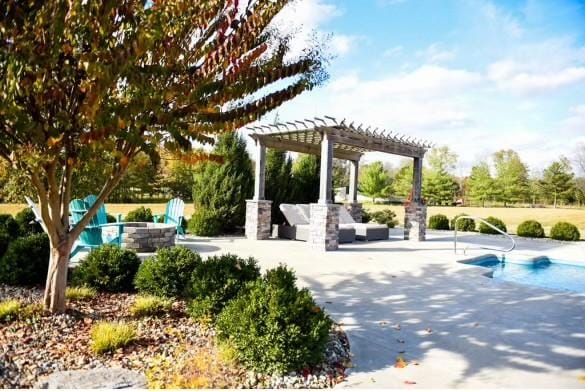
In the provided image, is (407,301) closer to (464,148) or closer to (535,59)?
(535,59)

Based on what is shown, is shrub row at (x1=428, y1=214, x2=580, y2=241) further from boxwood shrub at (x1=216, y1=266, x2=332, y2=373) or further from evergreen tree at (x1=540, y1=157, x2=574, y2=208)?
evergreen tree at (x1=540, y1=157, x2=574, y2=208)

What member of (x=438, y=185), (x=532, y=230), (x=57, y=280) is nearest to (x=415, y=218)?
(x=532, y=230)

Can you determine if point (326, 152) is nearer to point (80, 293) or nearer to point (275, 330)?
point (80, 293)

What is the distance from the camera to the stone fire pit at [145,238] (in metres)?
7.59

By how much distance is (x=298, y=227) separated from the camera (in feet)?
34.8

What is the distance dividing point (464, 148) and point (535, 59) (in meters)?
35.0

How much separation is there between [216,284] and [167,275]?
2.86ft

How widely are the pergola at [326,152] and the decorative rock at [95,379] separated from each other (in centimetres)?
629

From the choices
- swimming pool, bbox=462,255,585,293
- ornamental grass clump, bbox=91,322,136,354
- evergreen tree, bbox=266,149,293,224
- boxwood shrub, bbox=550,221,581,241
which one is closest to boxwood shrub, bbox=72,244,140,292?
ornamental grass clump, bbox=91,322,136,354

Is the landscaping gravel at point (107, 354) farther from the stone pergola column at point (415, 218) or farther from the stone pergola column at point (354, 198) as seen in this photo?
the stone pergola column at point (354, 198)

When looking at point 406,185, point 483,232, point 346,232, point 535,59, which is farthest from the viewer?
point 406,185

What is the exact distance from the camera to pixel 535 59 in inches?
490

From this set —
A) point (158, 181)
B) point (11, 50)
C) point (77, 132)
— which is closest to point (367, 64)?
point (77, 132)

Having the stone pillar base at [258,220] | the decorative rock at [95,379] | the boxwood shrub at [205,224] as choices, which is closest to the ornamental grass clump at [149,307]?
the decorative rock at [95,379]
